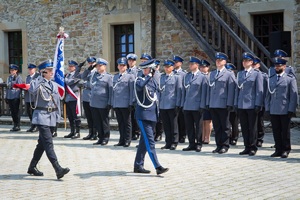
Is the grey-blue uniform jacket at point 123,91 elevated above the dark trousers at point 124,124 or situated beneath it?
elevated above

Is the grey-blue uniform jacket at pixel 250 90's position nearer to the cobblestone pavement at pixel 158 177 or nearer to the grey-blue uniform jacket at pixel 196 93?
the grey-blue uniform jacket at pixel 196 93

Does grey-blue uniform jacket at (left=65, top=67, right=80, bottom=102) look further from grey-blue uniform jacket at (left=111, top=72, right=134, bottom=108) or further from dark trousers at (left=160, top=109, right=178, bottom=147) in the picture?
dark trousers at (left=160, top=109, right=178, bottom=147)

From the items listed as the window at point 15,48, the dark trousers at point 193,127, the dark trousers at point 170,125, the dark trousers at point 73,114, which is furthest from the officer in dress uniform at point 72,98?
the window at point 15,48

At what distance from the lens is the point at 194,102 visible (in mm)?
11531

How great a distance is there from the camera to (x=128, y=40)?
19.0m

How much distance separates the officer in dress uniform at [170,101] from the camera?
39.0 ft

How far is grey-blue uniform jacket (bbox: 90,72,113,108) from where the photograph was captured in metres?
12.6

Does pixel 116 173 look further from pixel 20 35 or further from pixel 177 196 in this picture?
pixel 20 35

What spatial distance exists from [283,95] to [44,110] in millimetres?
4281

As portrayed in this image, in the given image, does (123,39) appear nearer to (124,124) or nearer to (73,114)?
(73,114)

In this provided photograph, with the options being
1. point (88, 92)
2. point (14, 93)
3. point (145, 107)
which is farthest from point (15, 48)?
point (145, 107)

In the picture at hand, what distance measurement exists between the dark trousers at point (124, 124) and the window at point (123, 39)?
6.61m

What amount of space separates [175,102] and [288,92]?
99.3 inches

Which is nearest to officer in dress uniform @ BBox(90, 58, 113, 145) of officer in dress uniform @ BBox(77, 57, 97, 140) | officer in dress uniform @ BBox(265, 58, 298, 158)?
officer in dress uniform @ BBox(77, 57, 97, 140)
